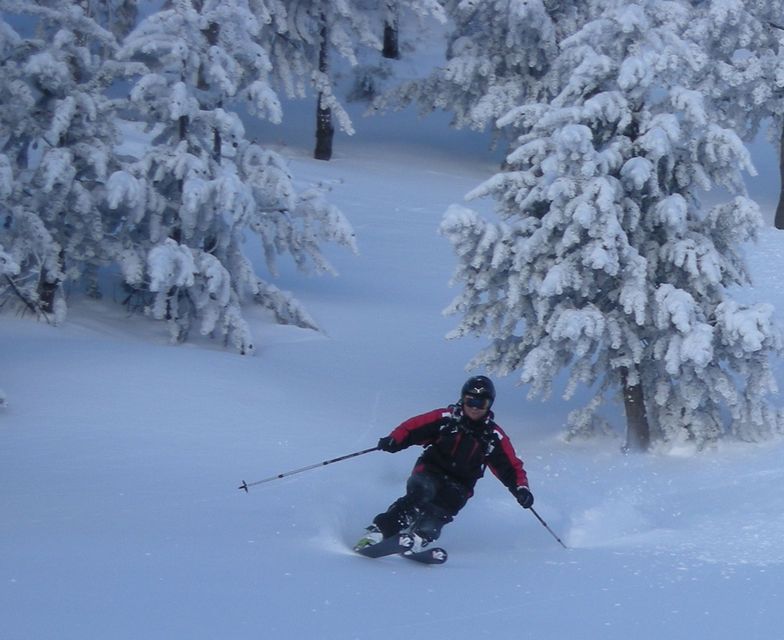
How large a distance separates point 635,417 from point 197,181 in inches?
226

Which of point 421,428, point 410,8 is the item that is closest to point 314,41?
point 410,8

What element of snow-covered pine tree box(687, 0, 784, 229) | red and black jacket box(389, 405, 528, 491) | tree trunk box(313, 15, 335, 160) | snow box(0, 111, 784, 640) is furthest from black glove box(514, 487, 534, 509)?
tree trunk box(313, 15, 335, 160)

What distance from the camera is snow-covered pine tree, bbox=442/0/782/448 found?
10.6 metres

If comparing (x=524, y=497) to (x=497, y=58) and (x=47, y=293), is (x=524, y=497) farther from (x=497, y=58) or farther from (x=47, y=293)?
(x=497, y=58)

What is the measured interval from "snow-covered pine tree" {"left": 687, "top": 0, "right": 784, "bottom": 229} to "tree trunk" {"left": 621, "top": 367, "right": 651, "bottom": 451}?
38.9ft

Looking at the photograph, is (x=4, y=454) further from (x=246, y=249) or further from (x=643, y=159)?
(x=246, y=249)

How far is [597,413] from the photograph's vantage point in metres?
12.6

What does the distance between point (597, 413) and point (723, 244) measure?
239cm

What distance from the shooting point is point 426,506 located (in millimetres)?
8734

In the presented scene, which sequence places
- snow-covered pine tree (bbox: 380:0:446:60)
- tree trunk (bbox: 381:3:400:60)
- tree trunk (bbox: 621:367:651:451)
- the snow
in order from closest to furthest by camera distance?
the snow, tree trunk (bbox: 621:367:651:451), snow-covered pine tree (bbox: 380:0:446:60), tree trunk (bbox: 381:3:400:60)

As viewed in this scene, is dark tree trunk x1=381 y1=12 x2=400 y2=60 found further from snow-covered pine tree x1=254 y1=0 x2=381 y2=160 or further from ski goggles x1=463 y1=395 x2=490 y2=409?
ski goggles x1=463 y1=395 x2=490 y2=409

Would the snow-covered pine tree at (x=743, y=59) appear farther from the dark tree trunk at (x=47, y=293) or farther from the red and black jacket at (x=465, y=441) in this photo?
the red and black jacket at (x=465, y=441)

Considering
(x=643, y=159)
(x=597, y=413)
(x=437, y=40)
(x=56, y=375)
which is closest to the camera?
(x=643, y=159)

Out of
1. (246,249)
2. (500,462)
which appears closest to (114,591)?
(500,462)
